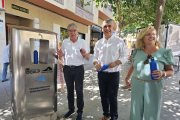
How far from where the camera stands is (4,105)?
5.14 metres

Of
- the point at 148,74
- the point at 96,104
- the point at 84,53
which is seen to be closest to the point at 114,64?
the point at 84,53

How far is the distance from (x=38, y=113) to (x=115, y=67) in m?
1.45

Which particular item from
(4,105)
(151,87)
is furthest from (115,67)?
(4,105)

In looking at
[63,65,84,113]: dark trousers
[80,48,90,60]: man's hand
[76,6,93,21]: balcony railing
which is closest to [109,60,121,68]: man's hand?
[80,48,90,60]: man's hand

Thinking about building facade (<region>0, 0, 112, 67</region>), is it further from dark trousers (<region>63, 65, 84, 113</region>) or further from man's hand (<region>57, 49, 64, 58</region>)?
dark trousers (<region>63, 65, 84, 113</region>)

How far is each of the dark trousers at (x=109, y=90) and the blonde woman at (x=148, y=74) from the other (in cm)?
90

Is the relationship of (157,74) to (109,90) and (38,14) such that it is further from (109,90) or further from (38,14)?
(38,14)

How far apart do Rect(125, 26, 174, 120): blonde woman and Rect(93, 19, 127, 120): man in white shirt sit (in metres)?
0.81

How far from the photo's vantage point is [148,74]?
2777mm

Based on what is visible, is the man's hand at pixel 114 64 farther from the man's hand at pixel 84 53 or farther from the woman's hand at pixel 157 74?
the woman's hand at pixel 157 74

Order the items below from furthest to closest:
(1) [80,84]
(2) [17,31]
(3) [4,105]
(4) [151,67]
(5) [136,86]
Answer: (3) [4,105] → (1) [80,84] → (2) [17,31] → (5) [136,86] → (4) [151,67]

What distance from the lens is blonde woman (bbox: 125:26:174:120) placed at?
2764 millimetres

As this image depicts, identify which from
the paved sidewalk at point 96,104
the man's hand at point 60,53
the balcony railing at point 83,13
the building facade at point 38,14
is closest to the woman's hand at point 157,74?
the man's hand at point 60,53

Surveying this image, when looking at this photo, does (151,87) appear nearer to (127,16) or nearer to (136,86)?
(136,86)
